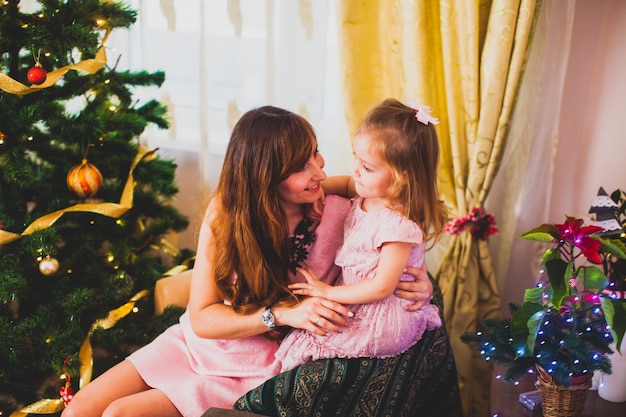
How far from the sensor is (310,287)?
1.58 meters

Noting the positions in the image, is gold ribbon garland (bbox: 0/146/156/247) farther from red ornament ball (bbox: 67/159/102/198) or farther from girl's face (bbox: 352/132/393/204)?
girl's face (bbox: 352/132/393/204)

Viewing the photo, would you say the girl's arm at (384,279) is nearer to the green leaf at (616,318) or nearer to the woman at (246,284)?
the woman at (246,284)

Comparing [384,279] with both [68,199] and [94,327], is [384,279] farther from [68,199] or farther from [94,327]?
[68,199]

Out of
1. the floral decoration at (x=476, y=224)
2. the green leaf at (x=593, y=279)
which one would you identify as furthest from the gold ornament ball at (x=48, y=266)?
the green leaf at (x=593, y=279)

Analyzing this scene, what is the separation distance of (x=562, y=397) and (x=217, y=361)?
85 cm

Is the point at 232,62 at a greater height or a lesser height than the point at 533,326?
greater

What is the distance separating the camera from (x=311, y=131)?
5.20 feet

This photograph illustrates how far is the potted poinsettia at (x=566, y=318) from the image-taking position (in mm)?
1333

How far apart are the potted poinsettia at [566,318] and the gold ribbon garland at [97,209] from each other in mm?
1216

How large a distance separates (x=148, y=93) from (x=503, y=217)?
1419mm

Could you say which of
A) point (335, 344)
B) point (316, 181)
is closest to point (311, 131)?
point (316, 181)

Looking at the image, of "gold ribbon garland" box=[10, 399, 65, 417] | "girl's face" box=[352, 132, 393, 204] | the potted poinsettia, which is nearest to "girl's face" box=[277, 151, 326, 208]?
"girl's face" box=[352, 132, 393, 204]

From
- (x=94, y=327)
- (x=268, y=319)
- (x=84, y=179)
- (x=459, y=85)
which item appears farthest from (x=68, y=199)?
(x=459, y=85)

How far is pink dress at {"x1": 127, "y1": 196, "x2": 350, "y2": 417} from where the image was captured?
1.59 meters
